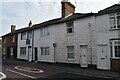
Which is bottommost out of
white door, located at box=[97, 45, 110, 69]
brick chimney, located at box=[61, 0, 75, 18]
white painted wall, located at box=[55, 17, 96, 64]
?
white door, located at box=[97, 45, 110, 69]

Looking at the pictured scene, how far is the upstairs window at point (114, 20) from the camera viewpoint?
15.4 m

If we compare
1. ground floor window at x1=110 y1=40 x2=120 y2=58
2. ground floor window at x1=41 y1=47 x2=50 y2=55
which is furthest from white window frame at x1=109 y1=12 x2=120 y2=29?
ground floor window at x1=41 y1=47 x2=50 y2=55

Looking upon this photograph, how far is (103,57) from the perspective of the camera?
16.0m

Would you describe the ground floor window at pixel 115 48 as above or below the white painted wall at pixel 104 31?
below

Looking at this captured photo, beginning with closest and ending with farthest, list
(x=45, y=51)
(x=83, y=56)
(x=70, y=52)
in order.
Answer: (x=83, y=56) < (x=70, y=52) < (x=45, y=51)

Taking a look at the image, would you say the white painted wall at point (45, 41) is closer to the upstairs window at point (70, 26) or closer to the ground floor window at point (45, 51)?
the ground floor window at point (45, 51)

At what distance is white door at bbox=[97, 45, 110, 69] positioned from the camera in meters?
15.6

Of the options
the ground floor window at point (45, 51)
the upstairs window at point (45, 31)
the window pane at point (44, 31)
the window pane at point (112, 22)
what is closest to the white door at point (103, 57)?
the window pane at point (112, 22)

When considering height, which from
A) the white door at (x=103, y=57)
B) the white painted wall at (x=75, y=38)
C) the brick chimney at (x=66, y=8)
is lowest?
the white door at (x=103, y=57)

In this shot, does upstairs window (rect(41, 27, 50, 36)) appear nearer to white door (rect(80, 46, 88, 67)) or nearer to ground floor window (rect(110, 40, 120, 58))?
white door (rect(80, 46, 88, 67))

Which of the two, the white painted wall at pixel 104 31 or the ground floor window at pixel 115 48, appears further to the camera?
the white painted wall at pixel 104 31

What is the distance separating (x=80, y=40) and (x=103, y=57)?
3.68 m

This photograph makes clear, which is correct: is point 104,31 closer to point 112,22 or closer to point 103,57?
point 112,22

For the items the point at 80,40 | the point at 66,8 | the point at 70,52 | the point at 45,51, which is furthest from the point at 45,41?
the point at 80,40
